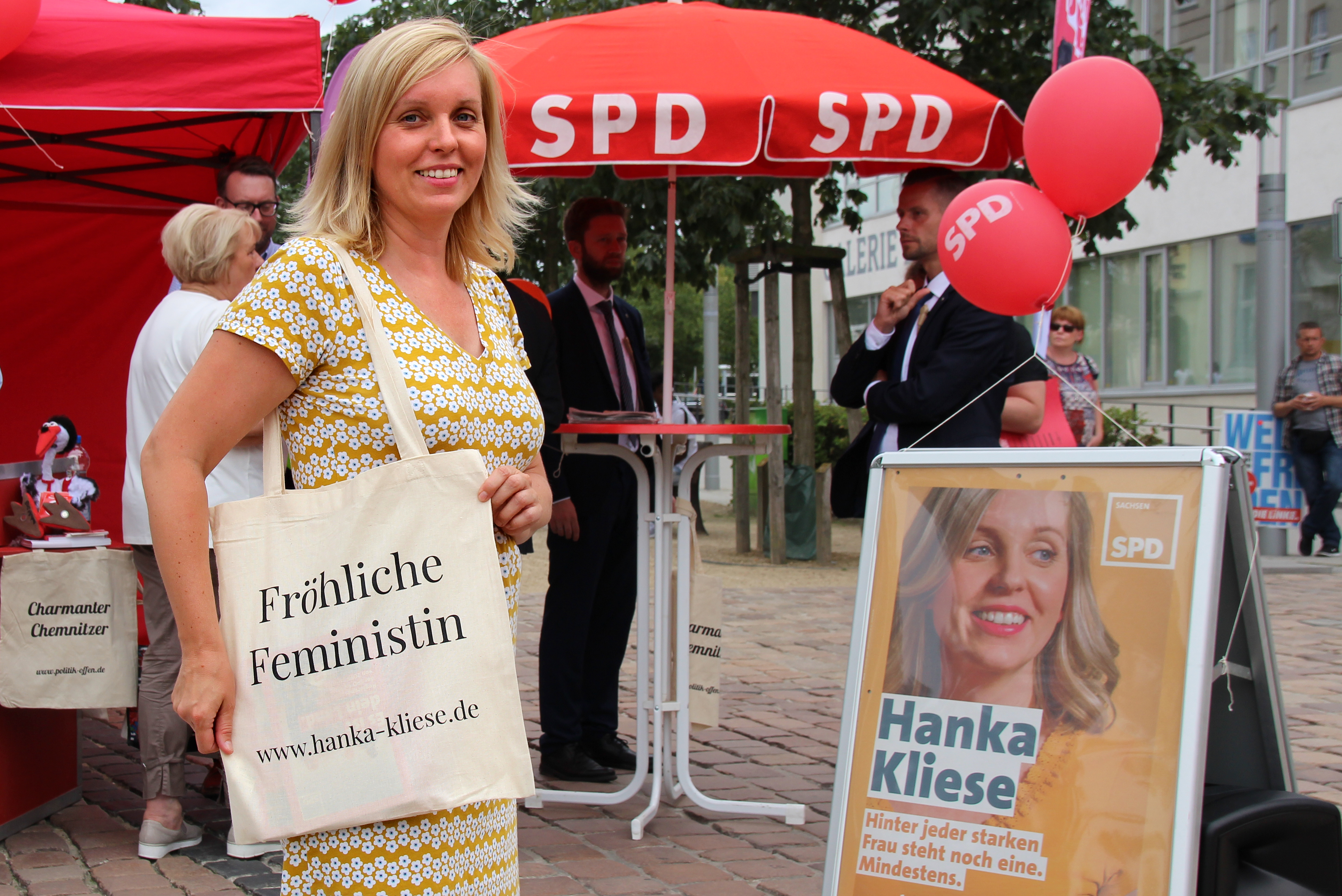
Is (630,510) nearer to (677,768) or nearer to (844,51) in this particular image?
(677,768)

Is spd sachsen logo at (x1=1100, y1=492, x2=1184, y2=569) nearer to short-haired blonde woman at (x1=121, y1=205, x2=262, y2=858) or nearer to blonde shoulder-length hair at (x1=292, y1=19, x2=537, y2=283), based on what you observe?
blonde shoulder-length hair at (x1=292, y1=19, x2=537, y2=283)

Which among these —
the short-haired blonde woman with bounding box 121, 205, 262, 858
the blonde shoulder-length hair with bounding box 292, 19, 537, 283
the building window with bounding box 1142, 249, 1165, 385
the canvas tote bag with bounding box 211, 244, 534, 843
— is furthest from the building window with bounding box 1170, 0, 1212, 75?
the canvas tote bag with bounding box 211, 244, 534, 843

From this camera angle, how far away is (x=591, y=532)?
4941 mm

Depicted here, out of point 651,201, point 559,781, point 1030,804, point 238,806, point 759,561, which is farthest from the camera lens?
point 759,561

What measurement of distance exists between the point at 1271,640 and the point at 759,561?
882 cm

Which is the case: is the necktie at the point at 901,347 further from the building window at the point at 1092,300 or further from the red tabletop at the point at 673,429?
the building window at the point at 1092,300

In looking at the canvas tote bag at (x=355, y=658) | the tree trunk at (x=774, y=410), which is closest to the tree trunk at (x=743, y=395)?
the tree trunk at (x=774, y=410)

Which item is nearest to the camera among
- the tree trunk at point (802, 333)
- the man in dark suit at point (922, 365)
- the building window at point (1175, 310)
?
the man in dark suit at point (922, 365)

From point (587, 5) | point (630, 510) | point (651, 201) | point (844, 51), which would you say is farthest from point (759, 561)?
point (844, 51)

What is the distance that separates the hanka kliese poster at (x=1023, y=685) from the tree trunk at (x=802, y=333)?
26.8 ft

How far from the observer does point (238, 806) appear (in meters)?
1.69

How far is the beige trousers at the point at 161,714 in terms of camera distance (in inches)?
159

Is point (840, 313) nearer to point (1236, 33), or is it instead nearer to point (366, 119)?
point (366, 119)

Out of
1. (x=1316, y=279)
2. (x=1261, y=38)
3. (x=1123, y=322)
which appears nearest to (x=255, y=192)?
(x=1316, y=279)
